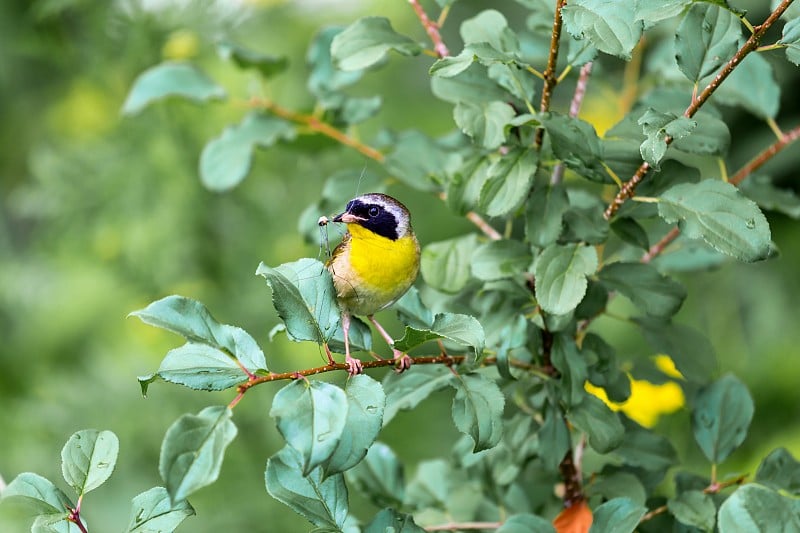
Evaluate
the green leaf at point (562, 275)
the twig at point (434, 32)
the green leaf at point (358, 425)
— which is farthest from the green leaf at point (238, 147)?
the green leaf at point (358, 425)

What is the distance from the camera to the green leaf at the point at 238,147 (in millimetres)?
1308

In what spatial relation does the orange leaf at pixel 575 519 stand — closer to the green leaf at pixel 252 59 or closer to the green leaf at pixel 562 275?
the green leaf at pixel 562 275

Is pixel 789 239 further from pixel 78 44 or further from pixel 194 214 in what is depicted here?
pixel 78 44

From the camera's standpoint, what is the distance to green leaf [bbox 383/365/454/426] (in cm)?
101

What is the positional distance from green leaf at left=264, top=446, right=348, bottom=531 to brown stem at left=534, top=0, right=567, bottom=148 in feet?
1.32

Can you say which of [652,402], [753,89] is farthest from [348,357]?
[652,402]

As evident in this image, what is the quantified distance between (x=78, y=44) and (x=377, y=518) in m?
1.69

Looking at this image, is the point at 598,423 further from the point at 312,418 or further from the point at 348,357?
the point at 312,418

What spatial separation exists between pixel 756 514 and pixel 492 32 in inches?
22.4

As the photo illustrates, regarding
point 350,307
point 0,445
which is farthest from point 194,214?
point 350,307

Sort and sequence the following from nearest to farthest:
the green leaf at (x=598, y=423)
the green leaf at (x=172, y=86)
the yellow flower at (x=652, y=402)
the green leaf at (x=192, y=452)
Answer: the green leaf at (x=192, y=452)
the green leaf at (x=598, y=423)
the green leaf at (x=172, y=86)
the yellow flower at (x=652, y=402)

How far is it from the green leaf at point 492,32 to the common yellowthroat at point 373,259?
0.72 ft

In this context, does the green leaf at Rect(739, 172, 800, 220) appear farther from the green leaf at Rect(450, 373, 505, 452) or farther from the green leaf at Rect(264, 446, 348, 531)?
the green leaf at Rect(264, 446, 348, 531)

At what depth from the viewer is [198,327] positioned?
2.52ft
